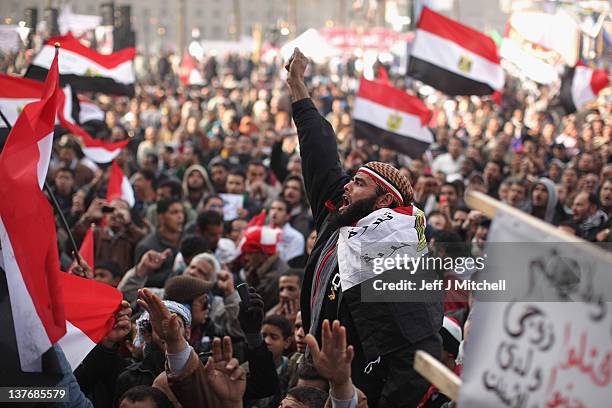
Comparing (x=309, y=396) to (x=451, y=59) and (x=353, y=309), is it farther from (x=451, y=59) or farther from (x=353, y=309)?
(x=451, y=59)

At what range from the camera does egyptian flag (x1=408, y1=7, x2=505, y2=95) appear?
465 inches

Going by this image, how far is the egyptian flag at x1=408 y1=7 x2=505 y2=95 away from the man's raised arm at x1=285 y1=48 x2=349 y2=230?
23.1 feet

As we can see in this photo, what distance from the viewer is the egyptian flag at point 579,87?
16.4 m

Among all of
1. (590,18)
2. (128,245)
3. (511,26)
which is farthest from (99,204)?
(590,18)

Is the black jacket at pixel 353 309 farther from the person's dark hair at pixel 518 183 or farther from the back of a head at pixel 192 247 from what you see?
the person's dark hair at pixel 518 183

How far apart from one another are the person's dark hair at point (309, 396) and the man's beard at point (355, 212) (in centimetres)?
68

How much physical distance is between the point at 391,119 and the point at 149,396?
8258 millimetres

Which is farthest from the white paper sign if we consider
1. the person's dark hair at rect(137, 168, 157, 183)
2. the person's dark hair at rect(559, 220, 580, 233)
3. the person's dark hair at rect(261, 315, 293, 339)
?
the person's dark hair at rect(261, 315, 293, 339)

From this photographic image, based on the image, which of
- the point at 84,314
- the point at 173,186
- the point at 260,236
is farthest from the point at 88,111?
the point at 84,314

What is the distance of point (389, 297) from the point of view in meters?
3.94

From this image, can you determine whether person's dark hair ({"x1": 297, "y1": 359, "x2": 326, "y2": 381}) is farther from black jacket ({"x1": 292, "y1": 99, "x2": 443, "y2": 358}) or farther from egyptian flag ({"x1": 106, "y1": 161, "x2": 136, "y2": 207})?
egyptian flag ({"x1": 106, "y1": 161, "x2": 136, "y2": 207})

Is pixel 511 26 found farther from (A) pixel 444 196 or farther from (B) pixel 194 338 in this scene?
(B) pixel 194 338

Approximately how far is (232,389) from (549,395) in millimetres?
1636

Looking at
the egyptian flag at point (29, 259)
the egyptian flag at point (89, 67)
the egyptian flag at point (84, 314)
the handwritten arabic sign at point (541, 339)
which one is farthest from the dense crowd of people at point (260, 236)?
the egyptian flag at point (89, 67)
